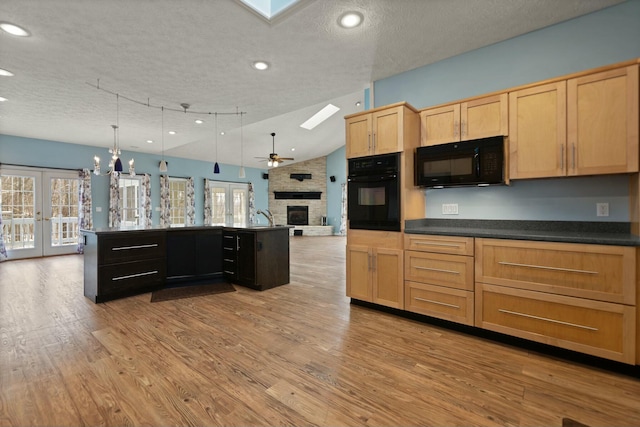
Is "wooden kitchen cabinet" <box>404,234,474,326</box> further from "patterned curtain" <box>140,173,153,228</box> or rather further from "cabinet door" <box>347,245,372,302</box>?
"patterned curtain" <box>140,173,153,228</box>

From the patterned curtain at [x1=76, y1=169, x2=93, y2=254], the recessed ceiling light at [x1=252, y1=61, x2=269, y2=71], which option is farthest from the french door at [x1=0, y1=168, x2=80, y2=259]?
the recessed ceiling light at [x1=252, y1=61, x2=269, y2=71]

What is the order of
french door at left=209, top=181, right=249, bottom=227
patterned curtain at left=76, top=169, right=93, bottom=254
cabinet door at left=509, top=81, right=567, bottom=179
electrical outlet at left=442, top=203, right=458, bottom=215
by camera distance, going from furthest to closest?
french door at left=209, top=181, right=249, bottom=227 < patterned curtain at left=76, top=169, right=93, bottom=254 < electrical outlet at left=442, top=203, right=458, bottom=215 < cabinet door at left=509, top=81, right=567, bottom=179

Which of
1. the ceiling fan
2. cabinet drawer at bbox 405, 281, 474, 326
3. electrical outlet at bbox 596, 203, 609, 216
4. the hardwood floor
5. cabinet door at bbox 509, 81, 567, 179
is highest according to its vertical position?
the ceiling fan

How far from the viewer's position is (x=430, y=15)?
2.43 metres

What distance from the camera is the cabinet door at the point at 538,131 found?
228cm

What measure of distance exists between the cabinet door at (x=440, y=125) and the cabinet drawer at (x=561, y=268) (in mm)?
1102

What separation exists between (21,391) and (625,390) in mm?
3762

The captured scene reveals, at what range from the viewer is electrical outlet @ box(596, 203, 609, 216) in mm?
2336

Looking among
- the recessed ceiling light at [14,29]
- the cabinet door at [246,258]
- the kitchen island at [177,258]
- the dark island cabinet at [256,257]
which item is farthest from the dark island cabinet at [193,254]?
the recessed ceiling light at [14,29]

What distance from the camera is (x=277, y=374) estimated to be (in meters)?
1.94

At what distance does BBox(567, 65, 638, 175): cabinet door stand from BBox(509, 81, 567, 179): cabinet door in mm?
58

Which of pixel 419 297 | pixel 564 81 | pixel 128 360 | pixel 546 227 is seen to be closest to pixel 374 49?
pixel 564 81

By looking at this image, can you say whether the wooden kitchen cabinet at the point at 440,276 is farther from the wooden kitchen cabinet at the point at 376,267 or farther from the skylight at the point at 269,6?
the skylight at the point at 269,6

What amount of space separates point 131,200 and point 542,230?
9.36m
